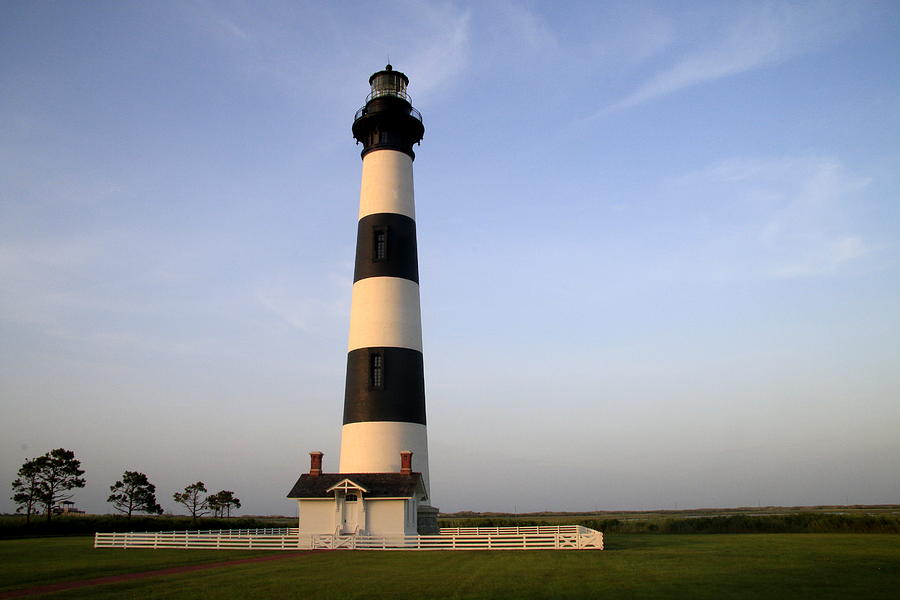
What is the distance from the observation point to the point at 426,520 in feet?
103

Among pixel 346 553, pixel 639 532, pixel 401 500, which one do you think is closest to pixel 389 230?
pixel 401 500

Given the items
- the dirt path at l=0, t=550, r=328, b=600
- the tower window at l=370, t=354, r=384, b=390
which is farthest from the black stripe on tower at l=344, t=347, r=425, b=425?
the dirt path at l=0, t=550, r=328, b=600

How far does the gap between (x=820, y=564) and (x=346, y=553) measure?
52.2 ft

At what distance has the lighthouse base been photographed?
102ft

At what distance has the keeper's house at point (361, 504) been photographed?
28.5m

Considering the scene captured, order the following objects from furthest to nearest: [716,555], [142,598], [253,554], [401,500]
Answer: [401,500] → [253,554] → [716,555] → [142,598]

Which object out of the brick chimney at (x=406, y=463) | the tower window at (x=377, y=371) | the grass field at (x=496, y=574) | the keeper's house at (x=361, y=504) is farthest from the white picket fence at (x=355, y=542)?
the tower window at (x=377, y=371)

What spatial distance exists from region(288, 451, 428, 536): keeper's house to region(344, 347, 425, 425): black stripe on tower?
8.47 feet

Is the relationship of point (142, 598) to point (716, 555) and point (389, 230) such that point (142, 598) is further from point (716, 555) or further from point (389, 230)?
point (389, 230)

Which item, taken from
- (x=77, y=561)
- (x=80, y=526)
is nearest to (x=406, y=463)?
(x=77, y=561)

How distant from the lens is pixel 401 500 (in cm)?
2838

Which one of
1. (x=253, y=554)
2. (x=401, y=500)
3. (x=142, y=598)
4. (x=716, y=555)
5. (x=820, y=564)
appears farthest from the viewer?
(x=401, y=500)

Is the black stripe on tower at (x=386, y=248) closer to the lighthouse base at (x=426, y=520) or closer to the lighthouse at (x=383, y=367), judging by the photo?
the lighthouse at (x=383, y=367)

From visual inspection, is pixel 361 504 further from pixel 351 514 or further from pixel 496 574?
pixel 496 574
